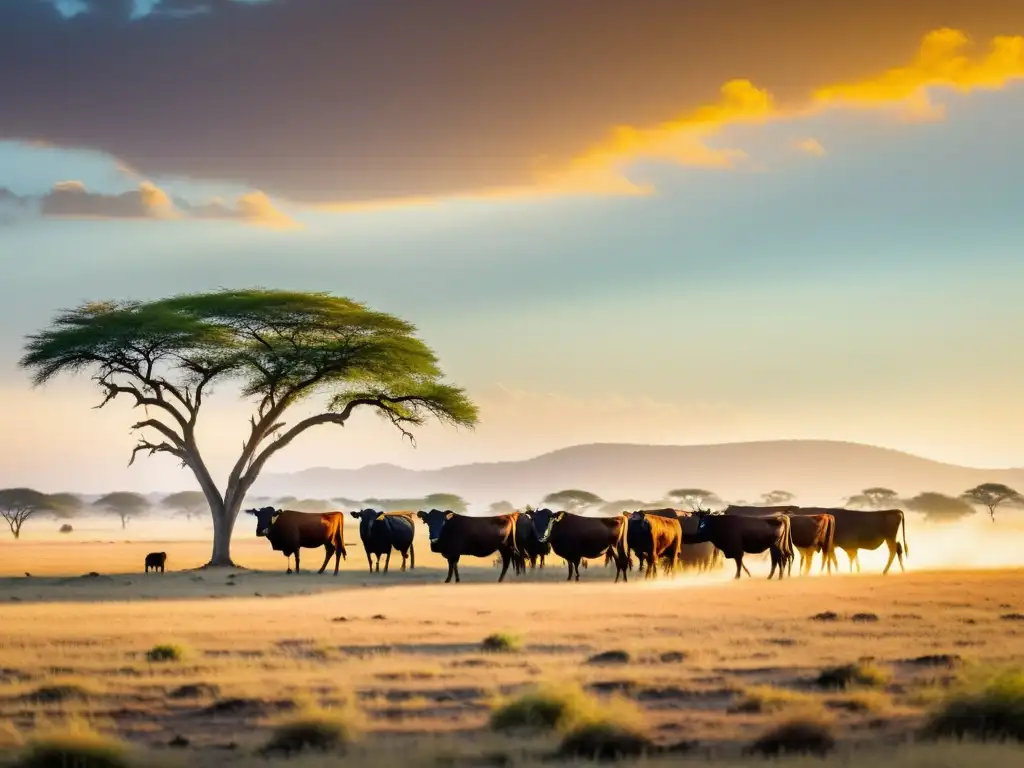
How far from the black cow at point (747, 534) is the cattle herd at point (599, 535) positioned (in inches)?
1.3

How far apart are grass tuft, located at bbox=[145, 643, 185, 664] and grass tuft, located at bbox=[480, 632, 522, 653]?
4.80m

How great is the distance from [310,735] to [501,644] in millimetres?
8749

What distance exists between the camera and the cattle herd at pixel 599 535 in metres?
43.7

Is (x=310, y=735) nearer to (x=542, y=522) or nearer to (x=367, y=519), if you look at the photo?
(x=542, y=522)

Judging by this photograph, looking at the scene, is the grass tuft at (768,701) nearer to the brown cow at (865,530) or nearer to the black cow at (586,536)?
the black cow at (586,536)

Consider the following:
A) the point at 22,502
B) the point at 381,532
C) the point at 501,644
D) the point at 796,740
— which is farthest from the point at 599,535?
the point at 22,502

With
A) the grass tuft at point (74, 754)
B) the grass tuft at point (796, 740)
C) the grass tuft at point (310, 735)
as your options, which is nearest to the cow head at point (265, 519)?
the grass tuft at point (310, 735)

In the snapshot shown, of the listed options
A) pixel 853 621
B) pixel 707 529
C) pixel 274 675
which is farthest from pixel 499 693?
pixel 707 529

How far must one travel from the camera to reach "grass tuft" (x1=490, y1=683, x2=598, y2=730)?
47.8 ft

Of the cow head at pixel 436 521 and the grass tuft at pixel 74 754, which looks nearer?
the grass tuft at pixel 74 754

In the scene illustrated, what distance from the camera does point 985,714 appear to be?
46.7 ft

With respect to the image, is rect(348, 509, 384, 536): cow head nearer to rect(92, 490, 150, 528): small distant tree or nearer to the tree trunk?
the tree trunk

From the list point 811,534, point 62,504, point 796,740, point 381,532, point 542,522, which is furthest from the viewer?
point 62,504

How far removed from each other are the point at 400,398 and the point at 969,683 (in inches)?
1464
